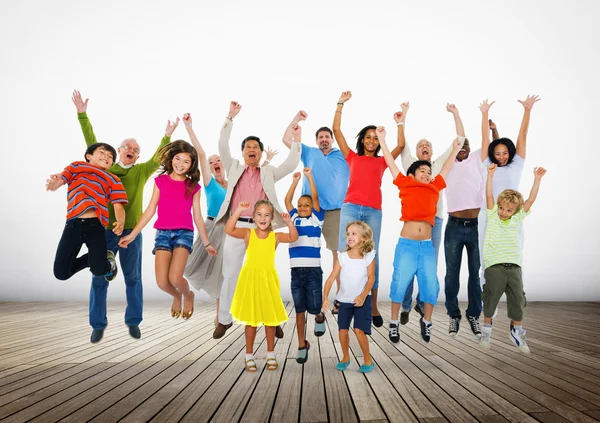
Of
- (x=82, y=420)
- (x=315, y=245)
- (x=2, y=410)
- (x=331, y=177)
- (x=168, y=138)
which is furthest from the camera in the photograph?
(x=331, y=177)

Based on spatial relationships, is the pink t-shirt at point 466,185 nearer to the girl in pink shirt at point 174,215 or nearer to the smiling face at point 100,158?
the girl in pink shirt at point 174,215

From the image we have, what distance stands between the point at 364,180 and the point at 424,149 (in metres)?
0.99

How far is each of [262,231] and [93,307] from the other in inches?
80.7

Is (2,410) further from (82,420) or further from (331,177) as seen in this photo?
(331,177)

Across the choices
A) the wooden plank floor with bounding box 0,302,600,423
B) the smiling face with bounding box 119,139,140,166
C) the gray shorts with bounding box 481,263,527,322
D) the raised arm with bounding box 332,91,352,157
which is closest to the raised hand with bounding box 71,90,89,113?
the smiling face with bounding box 119,139,140,166

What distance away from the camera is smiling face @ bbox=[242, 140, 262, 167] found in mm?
3986

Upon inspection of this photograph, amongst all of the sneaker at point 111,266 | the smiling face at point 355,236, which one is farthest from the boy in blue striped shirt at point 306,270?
the sneaker at point 111,266

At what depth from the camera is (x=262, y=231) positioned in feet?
10.9

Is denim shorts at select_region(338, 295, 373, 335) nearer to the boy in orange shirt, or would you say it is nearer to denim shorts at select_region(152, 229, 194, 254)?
the boy in orange shirt

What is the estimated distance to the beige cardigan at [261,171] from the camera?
12.6ft

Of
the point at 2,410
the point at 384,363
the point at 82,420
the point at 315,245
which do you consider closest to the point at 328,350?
the point at 384,363

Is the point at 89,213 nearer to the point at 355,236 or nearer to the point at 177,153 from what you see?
the point at 177,153

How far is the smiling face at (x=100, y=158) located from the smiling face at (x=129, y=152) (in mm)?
562

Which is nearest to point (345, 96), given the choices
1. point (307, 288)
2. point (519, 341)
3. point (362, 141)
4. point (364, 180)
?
point (362, 141)
